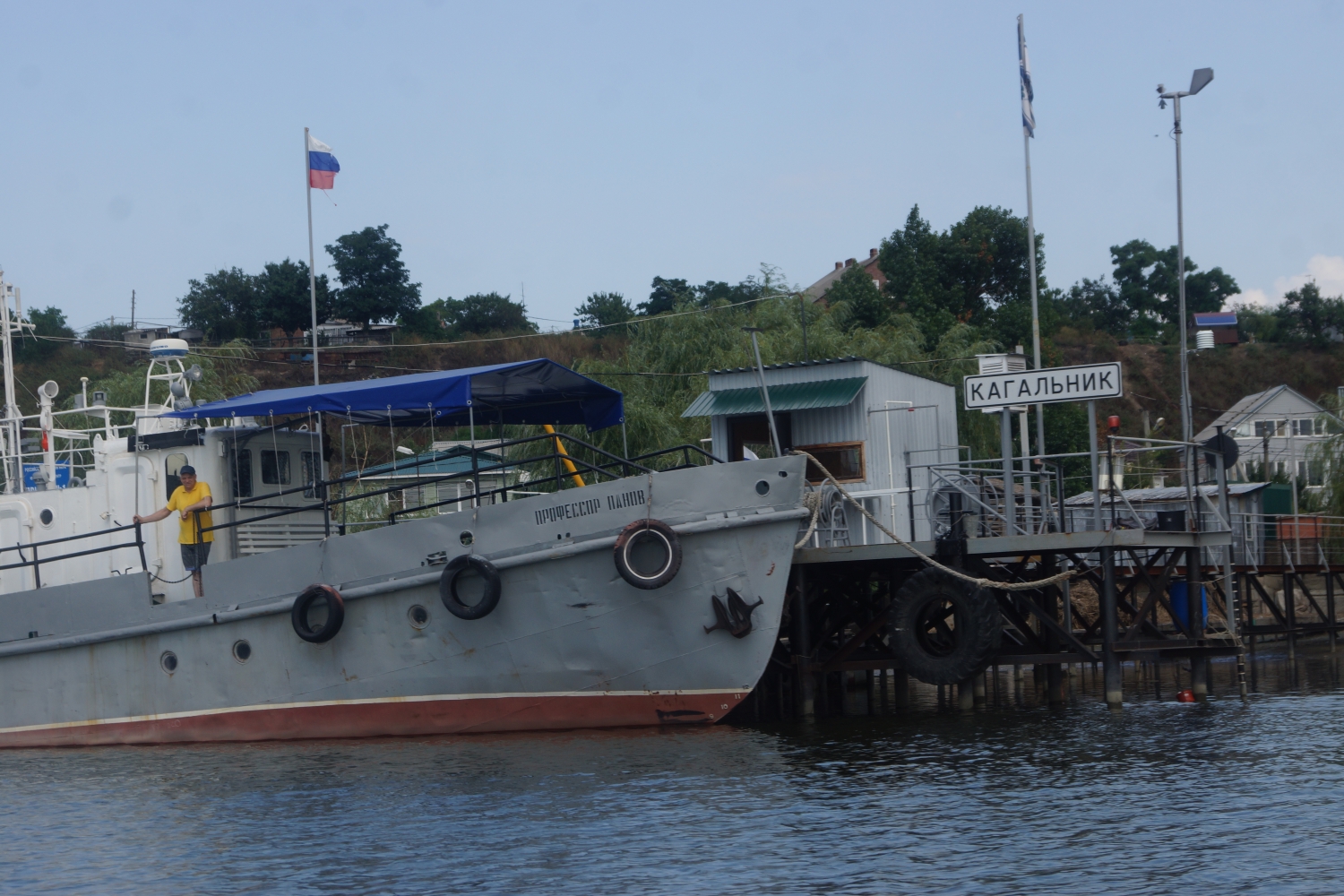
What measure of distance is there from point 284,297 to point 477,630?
48.1 metres

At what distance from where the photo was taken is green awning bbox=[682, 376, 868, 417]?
68.2 feet

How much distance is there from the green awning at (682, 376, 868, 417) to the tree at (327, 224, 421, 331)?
43479 millimetres

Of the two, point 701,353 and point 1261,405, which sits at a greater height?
point 701,353

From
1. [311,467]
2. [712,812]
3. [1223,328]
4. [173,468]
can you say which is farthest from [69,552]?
[1223,328]

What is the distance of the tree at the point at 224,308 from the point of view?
198 ft

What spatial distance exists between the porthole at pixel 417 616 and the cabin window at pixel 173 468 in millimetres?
3478

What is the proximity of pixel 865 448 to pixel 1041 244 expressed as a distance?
4338 cm

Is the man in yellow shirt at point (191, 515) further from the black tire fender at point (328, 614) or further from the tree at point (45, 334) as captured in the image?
the tree at point (45, 334)

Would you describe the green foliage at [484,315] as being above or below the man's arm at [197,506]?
above

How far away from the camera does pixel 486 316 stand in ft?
233

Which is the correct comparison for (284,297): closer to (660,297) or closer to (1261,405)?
(660,297)

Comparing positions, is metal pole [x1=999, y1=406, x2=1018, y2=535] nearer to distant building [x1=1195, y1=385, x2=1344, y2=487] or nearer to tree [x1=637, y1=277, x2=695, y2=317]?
distant building [x1=1195, y1=385, x2=1344, y2=487]

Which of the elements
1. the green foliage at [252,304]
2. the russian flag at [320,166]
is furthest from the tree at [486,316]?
the russian flag at [320,166]

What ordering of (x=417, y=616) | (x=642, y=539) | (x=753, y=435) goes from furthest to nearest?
(x=753, y=435), (x=417, y=616), (x=642, y=539)
